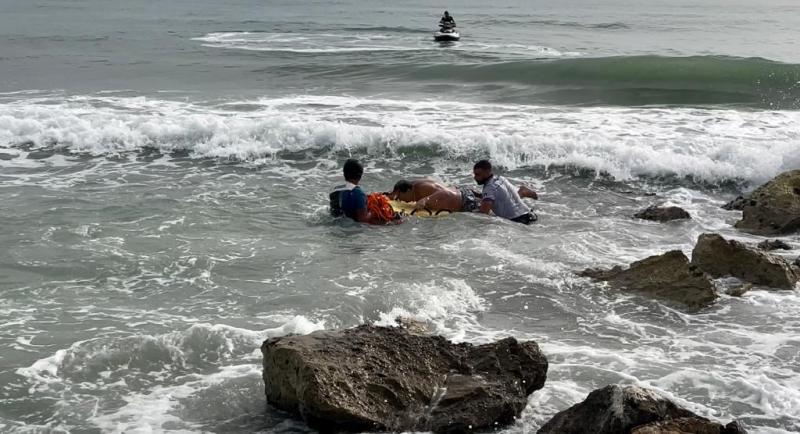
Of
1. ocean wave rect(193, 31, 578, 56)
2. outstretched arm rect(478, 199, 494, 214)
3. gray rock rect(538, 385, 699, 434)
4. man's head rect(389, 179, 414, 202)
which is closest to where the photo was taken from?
gray rock rect(538, 385, 699, 434)

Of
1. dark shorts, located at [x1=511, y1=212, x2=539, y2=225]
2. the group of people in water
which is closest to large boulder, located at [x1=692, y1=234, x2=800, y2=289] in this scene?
dark shorts, located at [x1=511, y1=212, x2=539, y2=225]

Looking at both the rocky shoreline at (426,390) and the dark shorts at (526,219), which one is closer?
the rocky shoreline at (426,390)

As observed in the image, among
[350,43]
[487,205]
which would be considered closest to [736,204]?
[487,205]

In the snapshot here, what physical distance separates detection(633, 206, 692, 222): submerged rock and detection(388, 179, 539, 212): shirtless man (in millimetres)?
2049

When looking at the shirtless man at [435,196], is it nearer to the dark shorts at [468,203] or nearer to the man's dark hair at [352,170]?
the dark shorts at [468,203]

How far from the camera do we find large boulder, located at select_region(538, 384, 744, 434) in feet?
13.3

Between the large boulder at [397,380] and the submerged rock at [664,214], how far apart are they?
5330 millimetres

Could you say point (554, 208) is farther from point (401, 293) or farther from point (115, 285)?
point (115, 285)

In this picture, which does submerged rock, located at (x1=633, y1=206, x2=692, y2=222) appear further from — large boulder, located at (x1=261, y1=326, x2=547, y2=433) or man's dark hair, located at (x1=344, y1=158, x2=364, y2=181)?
large boulder, located at (x1=261, y1=326, x2=547, y2=433)

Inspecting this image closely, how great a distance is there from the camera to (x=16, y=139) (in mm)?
14359

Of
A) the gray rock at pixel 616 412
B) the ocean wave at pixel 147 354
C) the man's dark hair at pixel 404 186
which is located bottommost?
the ocean wave at pixel 147 354

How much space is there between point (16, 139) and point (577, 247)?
1048 cm

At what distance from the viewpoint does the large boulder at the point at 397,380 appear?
4.57 m

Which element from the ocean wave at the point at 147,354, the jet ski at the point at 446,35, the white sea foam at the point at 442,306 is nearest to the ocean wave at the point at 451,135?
the white sea foam at the point at 442,306
